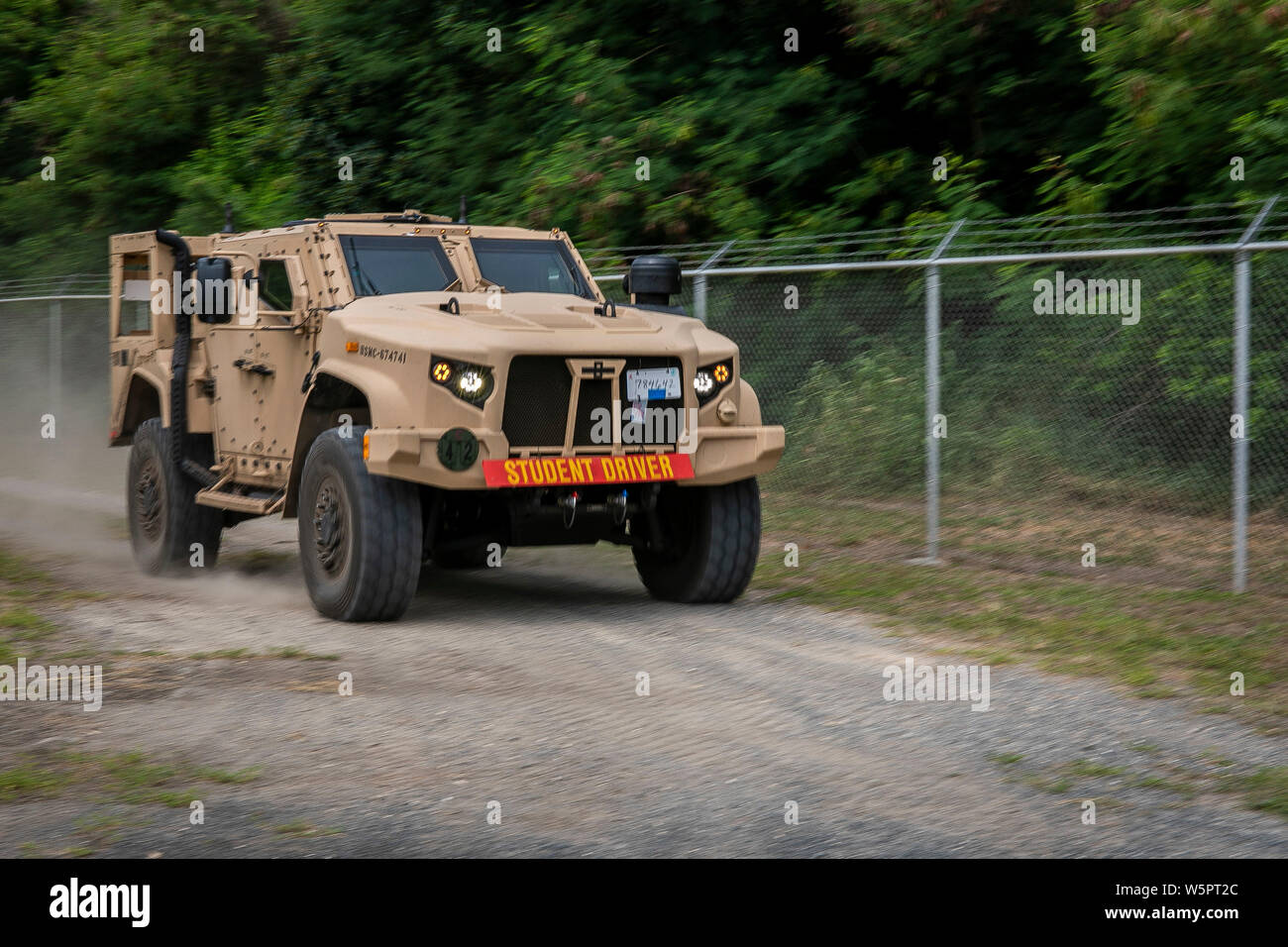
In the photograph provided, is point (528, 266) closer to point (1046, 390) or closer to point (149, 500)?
point (149, 500)

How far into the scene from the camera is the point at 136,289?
12062mm

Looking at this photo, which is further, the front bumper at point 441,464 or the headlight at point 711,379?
the headlight at point 711,379

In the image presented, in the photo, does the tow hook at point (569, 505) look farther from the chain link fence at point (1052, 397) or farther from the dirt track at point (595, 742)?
the chain link fence at point (1052, 397)

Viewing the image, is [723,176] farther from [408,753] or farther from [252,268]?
[408,753]

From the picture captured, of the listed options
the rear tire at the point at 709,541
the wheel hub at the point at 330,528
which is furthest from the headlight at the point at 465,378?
the rear tire at the point at 709,541

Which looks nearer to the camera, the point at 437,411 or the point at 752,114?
the point at 437,411

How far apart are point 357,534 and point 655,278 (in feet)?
9.27

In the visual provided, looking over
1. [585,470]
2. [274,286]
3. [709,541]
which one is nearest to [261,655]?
[585,470]

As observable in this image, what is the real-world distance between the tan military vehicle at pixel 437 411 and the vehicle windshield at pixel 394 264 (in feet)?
0.05

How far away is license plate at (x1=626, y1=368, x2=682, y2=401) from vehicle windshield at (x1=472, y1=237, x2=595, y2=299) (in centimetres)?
156

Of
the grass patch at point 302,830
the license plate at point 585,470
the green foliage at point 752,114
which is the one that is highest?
the green foliage at point 752,114

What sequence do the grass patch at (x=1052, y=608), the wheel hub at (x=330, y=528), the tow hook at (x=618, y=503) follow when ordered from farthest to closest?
the tow hook at (x=618, y=503)
the wheel hub at (x=330, y=528)
the grass patch at (x=1052, y=608)

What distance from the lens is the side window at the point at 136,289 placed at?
11984mm

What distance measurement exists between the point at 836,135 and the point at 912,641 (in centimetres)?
941
